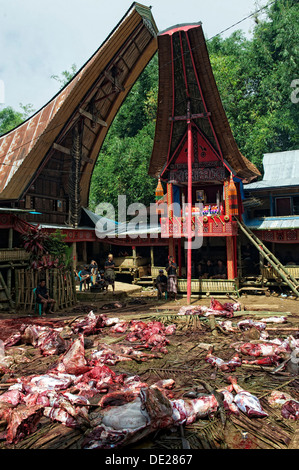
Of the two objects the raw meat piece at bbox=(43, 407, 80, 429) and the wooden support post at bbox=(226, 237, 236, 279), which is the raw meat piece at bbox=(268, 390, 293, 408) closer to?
the raw meat piece at bbox=(43, 407, 80, 429)

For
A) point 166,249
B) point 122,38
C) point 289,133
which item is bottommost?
point 166,249

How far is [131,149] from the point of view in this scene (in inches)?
1187

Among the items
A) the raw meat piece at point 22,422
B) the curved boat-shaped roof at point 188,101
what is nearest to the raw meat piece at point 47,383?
the raw meat piece at point 22,422

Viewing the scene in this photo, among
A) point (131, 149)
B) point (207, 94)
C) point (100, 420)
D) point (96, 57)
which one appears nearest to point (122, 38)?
point (96, 57)

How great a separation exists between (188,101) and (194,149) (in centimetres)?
248

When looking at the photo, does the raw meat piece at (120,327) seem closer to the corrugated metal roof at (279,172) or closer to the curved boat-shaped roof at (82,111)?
the curved boat-shaped roof at (82,111)

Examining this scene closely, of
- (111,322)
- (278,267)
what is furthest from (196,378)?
(278,267)

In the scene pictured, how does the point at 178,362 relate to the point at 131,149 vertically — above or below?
below

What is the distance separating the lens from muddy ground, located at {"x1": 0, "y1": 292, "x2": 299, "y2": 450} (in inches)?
183

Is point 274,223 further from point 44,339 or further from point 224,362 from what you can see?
point 44,339

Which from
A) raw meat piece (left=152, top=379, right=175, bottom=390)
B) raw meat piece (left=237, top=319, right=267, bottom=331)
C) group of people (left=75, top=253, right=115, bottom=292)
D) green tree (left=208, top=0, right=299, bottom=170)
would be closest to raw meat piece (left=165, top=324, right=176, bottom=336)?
raw meat piece (left=237, top=319, right=267, bottom=331)
